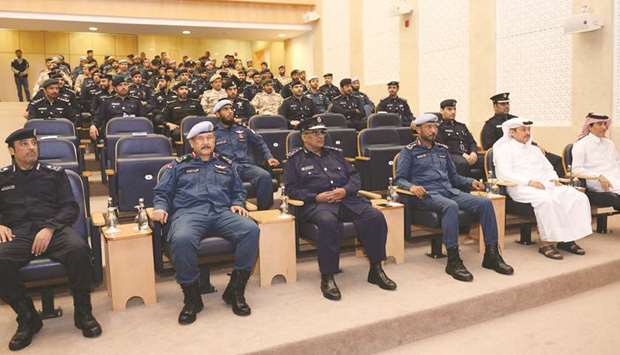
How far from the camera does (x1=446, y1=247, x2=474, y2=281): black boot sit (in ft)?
11.6

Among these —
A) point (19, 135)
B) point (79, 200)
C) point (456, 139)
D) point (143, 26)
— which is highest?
point (143, 26)

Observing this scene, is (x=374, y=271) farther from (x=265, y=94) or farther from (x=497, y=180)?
(x=265, y=94)

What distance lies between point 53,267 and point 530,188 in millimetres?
3450

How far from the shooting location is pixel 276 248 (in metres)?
3.49

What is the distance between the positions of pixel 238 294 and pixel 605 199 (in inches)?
133

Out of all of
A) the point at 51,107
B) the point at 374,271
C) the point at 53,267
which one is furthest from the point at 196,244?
the point at 51,107

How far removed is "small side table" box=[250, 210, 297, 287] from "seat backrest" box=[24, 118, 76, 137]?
117 inches

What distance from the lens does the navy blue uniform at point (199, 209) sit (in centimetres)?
297

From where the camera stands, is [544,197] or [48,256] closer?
[48,256]

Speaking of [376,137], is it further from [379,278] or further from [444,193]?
[379,278]

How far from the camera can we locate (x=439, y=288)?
338 cm

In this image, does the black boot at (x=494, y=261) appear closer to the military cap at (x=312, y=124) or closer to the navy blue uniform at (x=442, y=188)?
the navy blue uniform at (x=442, y=188)

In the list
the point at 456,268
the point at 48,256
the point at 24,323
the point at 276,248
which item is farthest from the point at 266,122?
the point at 24,323

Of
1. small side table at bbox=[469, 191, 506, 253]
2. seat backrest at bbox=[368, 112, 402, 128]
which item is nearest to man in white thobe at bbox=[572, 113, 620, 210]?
small side table at bbox=[469, 191, 506, 253]
